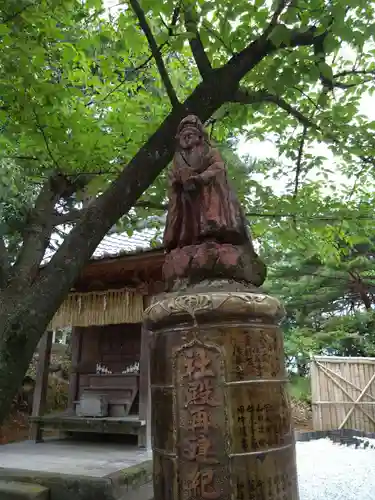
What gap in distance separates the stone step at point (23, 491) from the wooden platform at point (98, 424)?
7.87 ft

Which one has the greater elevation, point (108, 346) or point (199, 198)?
point (199, 198)

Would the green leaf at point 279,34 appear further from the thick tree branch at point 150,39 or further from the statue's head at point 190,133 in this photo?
the thick tree branch at point 150,39

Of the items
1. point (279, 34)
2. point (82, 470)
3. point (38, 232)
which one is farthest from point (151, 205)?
point (82, 470)

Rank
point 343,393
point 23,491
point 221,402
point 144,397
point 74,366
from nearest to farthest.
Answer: point 221,402
point 23,491
point 144,397
point 74,366
point 343,393

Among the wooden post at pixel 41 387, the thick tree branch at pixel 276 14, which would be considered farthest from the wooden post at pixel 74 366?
the thick tree branch at pixel 276 14

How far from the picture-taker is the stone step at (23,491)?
481cm

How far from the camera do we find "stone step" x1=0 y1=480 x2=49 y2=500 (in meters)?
4.81

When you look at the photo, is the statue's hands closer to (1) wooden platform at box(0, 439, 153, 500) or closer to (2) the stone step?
(1) wooden platform at box(0, 439, 153, 500)

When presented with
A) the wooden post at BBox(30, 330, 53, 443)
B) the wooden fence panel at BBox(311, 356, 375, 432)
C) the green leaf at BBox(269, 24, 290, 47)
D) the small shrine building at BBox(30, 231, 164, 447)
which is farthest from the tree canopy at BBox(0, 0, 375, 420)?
the wooden fence panel at BBox(311, 356, 375, 432)

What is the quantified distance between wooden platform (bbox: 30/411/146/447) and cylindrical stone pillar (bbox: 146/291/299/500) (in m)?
4.28

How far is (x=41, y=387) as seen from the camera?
8625 mm

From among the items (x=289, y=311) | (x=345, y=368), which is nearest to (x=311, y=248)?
(x=345, y=368)

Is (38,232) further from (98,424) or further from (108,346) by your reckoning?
(108,346)

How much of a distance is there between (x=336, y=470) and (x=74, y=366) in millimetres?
5704
